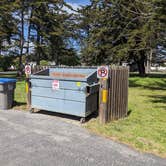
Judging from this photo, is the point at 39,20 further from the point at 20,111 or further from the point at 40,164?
the point at 40,164

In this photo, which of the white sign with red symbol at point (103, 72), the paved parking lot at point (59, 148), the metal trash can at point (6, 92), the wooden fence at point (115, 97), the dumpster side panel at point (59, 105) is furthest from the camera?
the metal trash can at point (6, 92)

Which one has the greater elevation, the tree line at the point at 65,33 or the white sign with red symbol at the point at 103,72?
the tree line at the point at 65,33

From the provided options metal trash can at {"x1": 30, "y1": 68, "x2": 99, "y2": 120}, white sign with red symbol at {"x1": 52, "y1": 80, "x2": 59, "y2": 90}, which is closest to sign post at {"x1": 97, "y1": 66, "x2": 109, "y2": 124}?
metal trash can at {"x1": 30, "y1": 68, "x2": 99, "y2": 120}

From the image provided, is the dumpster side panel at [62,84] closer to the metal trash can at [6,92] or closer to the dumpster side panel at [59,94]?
the dumpster side panel at [59,94]

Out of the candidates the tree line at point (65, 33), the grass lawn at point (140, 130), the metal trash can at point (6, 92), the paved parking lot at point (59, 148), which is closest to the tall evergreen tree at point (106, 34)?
the tree line at point (65, 33)

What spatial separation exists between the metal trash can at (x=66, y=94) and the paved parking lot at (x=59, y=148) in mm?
594

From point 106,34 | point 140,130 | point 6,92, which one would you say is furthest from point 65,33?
point 140,130

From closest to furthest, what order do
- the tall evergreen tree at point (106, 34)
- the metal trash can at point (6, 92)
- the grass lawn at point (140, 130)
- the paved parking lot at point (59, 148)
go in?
the paved parking lot at point (59, 148)
the grass lawn at point (140, 130)
the metal trash can at point (6, 92)
the tall evergreen tree at point (106, 34)

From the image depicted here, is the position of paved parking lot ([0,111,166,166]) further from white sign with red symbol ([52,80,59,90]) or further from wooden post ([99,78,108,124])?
white sign with red symbol ([52,80,59,90])

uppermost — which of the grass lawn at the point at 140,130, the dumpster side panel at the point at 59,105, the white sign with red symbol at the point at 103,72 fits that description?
the white sign with red symbol at the point at 103,72

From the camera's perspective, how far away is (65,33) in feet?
88.3

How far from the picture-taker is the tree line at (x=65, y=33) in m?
22.0

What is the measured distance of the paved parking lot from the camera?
13.1 ft

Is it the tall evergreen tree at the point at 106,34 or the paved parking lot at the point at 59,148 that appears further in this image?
the tall evergreen tree at the point at 106,34
